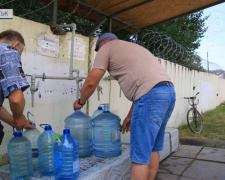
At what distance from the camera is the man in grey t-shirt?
2.33m

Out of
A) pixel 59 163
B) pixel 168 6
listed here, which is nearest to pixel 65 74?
pixel 59 163

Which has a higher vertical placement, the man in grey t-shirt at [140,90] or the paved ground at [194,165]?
the man in grey t-shirt at [140,90]

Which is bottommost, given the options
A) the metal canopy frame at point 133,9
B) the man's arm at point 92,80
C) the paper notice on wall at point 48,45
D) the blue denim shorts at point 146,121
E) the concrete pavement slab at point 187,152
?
the concrete pavement slab at point 187,152

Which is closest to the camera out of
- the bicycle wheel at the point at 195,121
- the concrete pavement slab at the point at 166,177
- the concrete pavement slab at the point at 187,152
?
the concrete pavement slab at the point at 166,177

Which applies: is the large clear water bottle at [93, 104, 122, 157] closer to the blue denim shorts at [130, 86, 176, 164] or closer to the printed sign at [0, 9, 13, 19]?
the blue denim shorts at [130, 86, 176, 164]

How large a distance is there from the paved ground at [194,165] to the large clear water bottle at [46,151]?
5.90ft

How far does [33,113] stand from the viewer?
3238 mm

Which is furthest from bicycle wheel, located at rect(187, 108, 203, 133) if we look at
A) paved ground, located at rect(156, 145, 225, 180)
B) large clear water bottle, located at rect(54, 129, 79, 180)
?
large clear water bottle, located at rect(54, 129, 79, 180)

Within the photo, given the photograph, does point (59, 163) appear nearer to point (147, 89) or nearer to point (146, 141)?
point (146, 141)

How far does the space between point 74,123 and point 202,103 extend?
926 cm

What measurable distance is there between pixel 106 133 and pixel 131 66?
122 centimetres

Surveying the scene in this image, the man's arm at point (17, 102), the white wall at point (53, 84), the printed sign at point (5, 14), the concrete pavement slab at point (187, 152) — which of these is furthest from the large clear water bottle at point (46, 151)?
the concrete pavement slab at point (187, 152)

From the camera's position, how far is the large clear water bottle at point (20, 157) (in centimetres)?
243

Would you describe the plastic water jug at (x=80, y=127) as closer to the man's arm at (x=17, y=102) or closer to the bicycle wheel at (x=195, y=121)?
the man's arm at (x=17, y=102)
